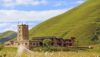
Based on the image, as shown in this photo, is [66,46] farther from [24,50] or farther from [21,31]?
[24,50]

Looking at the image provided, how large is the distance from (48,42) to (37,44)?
653cm

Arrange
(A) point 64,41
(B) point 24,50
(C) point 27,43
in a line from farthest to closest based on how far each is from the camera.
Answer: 1. (A) point 64,41
2. (C) point 27,43
3. (B) point 24,50

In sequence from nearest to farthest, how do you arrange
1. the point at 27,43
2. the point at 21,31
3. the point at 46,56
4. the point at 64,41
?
the point at 46,56
the point at 27,43
the point at 64,41
the point at 21,31

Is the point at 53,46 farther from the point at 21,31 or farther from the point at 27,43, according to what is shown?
the point at 21,31

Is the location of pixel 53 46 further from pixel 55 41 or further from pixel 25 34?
pixel 25 34

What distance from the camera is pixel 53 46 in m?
174

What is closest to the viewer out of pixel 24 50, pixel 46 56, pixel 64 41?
pixel 24 50

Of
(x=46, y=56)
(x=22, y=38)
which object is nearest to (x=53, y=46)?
(x=22, y=38)

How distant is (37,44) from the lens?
17425 cm

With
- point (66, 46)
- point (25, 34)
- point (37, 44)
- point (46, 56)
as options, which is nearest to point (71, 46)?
point (66, 46)

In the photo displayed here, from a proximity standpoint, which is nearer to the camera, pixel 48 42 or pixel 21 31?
pixel 48 42

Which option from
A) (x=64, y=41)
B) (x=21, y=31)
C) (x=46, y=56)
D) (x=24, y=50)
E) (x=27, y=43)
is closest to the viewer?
(x=24, y=50)

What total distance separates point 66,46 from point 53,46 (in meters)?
9.22

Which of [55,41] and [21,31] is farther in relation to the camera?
[21,31]
